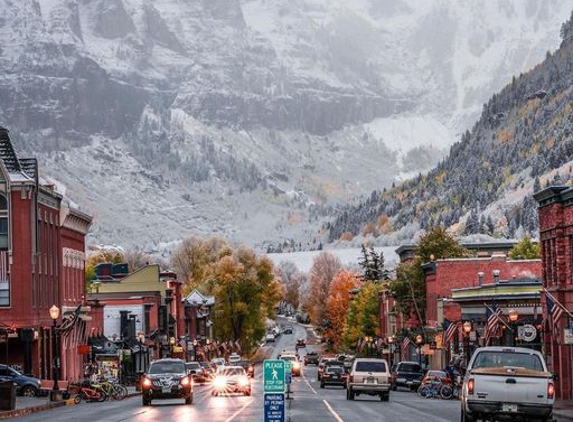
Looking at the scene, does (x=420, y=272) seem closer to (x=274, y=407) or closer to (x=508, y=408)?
(x=508, y=408)

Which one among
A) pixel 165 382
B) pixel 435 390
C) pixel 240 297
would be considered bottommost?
pixel 435 390

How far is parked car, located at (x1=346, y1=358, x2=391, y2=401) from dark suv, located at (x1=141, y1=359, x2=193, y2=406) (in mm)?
10785

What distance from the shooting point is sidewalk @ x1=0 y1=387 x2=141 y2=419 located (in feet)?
204

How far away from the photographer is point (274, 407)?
40406 millimetres

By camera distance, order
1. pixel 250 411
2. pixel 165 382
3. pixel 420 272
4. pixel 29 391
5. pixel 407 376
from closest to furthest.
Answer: pixel 250 411 < pixel 165 382 < pixel 29 391 < pixel 407 376 < pixel 420 272

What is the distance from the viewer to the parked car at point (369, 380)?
75.6 metres

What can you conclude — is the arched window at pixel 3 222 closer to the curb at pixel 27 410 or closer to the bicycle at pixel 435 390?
the curb at pixel 27 410

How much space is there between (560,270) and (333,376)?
31.6m

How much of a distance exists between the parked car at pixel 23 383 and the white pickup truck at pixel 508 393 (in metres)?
40.9

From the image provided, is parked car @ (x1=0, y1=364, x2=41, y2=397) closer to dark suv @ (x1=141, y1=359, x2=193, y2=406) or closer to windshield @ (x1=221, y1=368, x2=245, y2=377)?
windshield @ (x1=221, y1=368, x2=245, y2=377)

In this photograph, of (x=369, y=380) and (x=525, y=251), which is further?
(x=525, y=251)

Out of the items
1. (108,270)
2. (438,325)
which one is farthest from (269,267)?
(438,325)

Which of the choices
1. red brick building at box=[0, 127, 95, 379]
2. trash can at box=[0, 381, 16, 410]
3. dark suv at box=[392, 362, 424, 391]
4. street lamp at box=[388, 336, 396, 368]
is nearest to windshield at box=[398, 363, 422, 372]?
dark suv at box=[392, 362, 424, 391]

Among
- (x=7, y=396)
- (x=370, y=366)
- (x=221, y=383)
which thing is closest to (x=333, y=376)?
(x=221, y=383)
